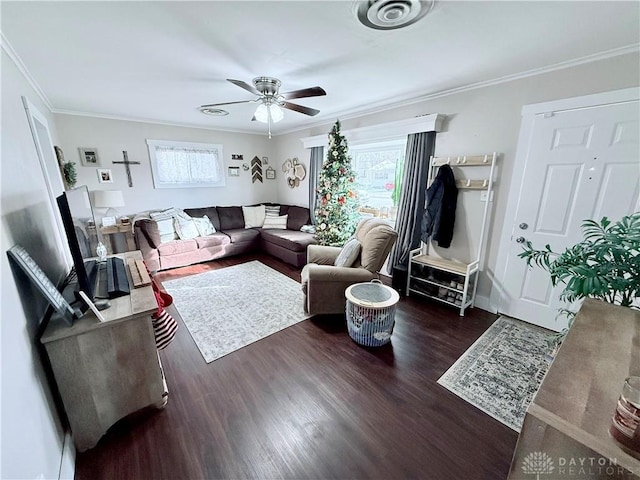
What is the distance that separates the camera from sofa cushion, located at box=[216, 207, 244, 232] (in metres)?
5.01

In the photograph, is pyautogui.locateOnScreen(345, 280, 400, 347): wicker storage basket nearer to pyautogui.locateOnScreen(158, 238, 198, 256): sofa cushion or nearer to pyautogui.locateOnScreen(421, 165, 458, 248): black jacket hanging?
pyautogui.locateOnScreen(421, 165, 458, 248): black jacket hanging

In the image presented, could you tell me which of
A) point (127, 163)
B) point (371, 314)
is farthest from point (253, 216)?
point (371, 314)

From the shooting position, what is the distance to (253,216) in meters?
5.23

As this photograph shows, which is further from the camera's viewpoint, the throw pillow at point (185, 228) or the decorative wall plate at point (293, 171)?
the decorative wall plate at point (293, 171)

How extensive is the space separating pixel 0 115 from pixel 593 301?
Answer: 3.32 meters

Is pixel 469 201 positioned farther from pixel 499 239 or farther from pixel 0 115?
pixel 0 115

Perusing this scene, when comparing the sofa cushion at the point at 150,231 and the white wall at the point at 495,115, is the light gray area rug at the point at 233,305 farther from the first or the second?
the white wall at the point at 495,115

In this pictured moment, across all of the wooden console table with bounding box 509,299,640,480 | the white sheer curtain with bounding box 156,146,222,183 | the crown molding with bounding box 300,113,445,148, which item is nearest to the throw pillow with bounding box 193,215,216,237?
the white sheer curtain with bounding box 156,146,222,183

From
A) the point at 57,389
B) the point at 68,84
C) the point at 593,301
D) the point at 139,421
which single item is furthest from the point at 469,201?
the point at 68,84

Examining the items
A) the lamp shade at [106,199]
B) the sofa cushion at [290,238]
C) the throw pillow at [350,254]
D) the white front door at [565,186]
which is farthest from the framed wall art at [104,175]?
the white front door at [565,186]

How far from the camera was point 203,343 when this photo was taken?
7.58ft

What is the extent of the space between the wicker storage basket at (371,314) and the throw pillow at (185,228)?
10.5 ft

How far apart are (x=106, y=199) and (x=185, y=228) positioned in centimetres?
111

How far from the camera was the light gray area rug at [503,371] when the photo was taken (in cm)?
171
